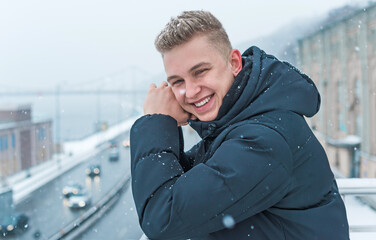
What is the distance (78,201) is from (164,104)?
25.8 m

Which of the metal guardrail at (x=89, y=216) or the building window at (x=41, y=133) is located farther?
the building window at (x=41, y=133)

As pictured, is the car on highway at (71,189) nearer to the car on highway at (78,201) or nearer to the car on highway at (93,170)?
the car on highway at (78,201)

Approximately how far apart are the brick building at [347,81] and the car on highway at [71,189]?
17.8 metres

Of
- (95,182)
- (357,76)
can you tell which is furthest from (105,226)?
(357,76)

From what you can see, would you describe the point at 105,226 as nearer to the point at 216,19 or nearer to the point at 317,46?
the point at 317,46

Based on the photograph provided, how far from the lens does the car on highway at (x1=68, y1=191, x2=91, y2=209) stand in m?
24.1

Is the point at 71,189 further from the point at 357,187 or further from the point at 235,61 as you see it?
the point at 235,61

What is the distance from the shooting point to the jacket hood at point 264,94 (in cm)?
54

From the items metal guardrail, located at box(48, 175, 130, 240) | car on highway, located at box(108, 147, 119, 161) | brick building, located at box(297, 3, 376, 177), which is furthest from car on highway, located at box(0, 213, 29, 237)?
brick building, located at box(297, 3, 376, 177)

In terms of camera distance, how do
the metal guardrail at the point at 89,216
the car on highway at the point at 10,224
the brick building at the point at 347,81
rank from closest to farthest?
1. the brick building at the point at 347,81
2. the metal guardrail at the point at 89,216
3. the car on highway at the point at 10,224

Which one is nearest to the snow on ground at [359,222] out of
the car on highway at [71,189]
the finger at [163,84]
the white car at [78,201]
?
the finger at [163,84]

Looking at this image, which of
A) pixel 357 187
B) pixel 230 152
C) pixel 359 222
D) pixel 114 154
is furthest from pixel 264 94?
pixel 114 154

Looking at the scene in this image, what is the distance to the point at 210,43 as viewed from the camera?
60cm

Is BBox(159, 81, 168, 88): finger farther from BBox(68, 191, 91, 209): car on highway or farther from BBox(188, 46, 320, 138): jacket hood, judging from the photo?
BBox(68, 191, 91, 209): car on highway
